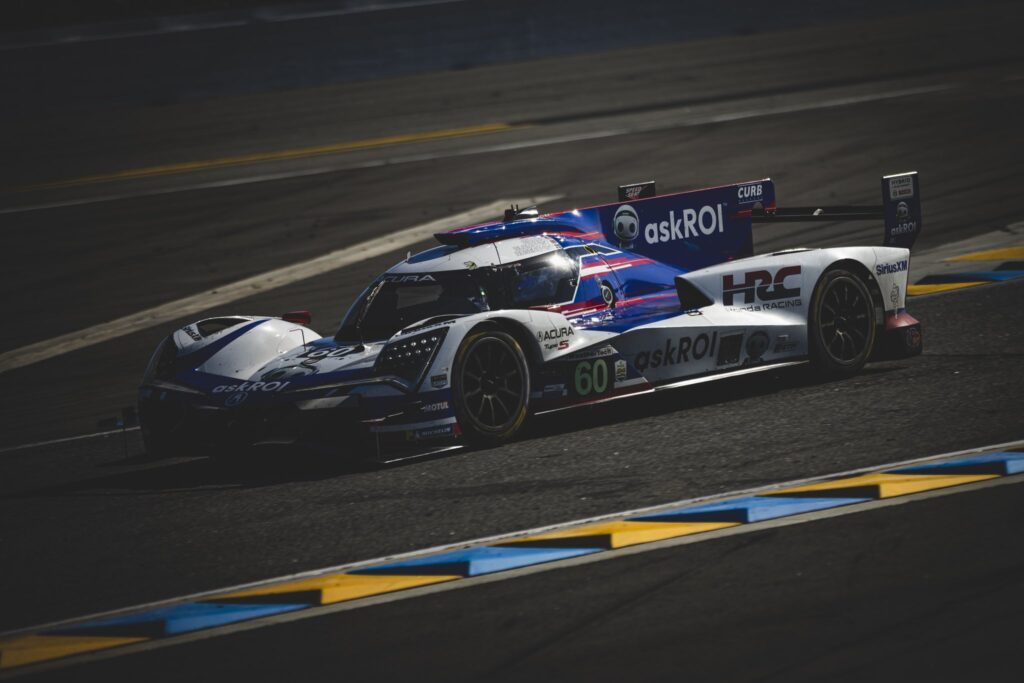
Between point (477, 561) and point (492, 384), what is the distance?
7.56ft

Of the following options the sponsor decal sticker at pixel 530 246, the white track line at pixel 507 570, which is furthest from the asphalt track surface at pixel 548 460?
the sponsor decal sticker at pixel 530 246

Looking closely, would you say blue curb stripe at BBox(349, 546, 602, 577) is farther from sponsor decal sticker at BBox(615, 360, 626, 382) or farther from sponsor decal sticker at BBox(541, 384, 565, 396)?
sponsor decal sticker at BBox(615, 360, 626, 382)

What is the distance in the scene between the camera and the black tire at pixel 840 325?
30.4 feet

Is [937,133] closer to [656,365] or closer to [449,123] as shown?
[449,123]

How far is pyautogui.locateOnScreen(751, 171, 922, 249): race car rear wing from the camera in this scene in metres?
10.0

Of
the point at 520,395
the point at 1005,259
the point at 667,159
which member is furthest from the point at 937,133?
the point at 520,395

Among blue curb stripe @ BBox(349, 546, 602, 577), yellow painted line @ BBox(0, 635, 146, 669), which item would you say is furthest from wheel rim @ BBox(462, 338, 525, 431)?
yellow painted line @ BBox(0, 635, 146, 669)

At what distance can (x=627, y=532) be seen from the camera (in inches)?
242

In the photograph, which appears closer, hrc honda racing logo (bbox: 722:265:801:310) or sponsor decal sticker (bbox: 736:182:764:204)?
hrc honda racing logo (bbox: 722:265:801:310)

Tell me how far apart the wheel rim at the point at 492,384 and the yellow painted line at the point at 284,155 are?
1346 cm

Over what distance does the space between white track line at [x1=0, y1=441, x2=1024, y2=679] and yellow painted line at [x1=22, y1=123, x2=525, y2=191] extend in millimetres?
15346

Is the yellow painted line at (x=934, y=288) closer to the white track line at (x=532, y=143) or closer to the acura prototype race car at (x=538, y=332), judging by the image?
the acura prototype race car at (x=538, y=332)

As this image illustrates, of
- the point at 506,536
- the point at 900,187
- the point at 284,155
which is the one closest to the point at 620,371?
the point at 506,536

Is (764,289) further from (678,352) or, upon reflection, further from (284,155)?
(284,155)
